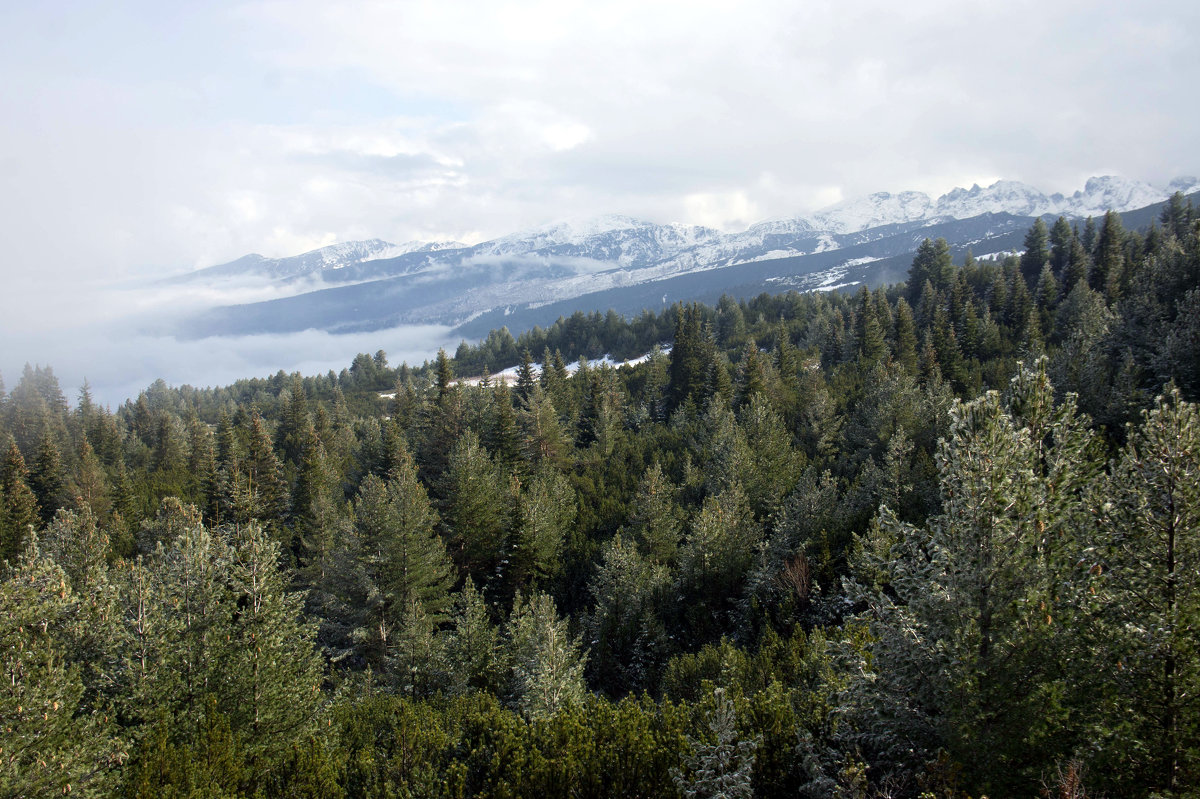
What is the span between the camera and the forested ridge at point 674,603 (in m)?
10.4

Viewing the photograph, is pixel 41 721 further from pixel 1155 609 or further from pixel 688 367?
pixel 688 367

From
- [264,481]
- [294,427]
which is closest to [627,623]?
[264,481]

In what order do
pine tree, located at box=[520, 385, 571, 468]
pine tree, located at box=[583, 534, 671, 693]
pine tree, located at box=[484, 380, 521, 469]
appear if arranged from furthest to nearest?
pine tree, located at box=[520, 385, 571, 468], pine tree, located at box=[484, 380, 521, 469], pine tree, located at box=[583, 534, 671, 693]

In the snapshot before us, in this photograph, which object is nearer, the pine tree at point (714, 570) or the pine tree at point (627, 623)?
the pine tree at point (627, 623)

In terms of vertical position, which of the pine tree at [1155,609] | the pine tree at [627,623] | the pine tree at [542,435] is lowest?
the pine tree at [627,623]

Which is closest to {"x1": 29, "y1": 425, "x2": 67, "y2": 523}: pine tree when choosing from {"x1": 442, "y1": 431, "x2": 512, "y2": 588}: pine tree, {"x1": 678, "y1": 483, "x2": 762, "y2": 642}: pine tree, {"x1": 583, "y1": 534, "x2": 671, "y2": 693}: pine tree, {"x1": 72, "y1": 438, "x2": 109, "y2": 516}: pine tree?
{"x1": 72, "y1": 438, "x2": 109, "y2": 516}: pine tree

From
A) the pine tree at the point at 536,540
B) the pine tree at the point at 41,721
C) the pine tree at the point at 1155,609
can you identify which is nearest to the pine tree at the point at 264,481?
the pine tree at the point at 536,540

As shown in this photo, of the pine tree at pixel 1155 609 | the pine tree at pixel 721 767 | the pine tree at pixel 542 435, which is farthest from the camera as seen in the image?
the pine tree at pixel 542 435

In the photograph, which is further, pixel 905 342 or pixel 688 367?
pixel 688 367

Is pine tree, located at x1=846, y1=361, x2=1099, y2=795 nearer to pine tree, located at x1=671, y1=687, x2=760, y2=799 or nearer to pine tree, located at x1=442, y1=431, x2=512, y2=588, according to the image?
pine tree, located at x1=671, y1=687, x2=760, y2=799

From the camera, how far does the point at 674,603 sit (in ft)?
112

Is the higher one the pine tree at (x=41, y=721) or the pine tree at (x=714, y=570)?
the pine tree at (x=41, y=721)

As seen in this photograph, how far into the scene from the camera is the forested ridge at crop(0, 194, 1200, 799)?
10.4m

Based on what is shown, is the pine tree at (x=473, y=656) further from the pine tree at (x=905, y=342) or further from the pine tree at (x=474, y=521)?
the pine tree at (x=905, y=342)
